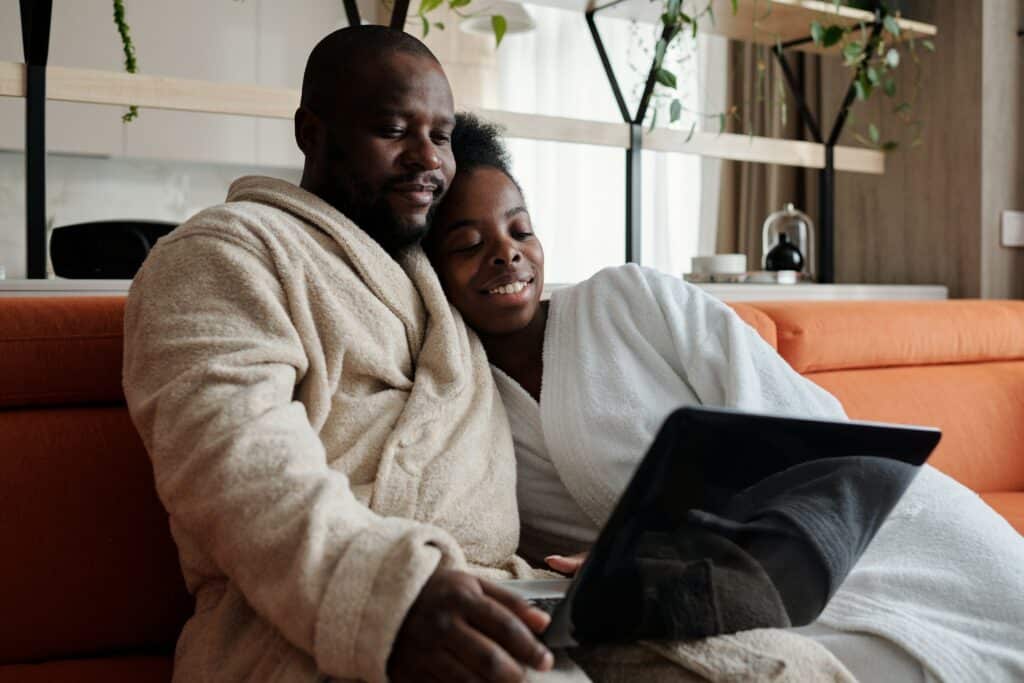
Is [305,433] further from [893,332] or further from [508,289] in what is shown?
[893,332]

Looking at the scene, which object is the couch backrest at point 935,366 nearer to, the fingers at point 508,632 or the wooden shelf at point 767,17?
the wooden shelf at point 767,17

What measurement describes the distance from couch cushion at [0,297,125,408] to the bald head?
37cm

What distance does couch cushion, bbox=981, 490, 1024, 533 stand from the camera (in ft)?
6.09

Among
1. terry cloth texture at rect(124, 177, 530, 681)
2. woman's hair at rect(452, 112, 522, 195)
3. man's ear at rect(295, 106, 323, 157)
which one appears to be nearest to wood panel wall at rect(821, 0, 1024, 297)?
woman's hair at rect(452, 112, 522, 195)

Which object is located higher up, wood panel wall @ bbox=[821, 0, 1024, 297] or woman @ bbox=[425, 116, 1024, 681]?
wood panel wall @ bbox=[821, 0, 1024, 297]

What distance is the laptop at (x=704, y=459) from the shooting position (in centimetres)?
78

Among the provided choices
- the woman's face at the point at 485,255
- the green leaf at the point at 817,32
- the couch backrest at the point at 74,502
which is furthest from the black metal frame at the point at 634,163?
the couch backrest at the point at 74,502

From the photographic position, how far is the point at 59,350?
4.17ft

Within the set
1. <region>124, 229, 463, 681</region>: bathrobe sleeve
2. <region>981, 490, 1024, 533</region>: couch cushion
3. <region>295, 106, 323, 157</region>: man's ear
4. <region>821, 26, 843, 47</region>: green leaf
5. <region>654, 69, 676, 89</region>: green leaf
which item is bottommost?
<region>981, 490, 1024, 533</region>: couch cushion

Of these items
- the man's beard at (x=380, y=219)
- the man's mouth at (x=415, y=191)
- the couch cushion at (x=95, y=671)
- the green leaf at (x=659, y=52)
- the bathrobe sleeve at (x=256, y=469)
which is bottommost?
the couch cushion at (x=95, y=671)

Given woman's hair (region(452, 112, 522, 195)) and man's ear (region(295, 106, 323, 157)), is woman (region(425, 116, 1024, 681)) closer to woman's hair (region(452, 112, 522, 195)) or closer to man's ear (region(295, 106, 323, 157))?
woman's hair (region(452, 112, 522, 195))

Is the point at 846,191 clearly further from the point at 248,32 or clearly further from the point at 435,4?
the point at 248,32

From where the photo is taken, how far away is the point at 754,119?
3697 millimetres

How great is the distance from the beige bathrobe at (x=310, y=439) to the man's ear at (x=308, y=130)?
0.07 metres
